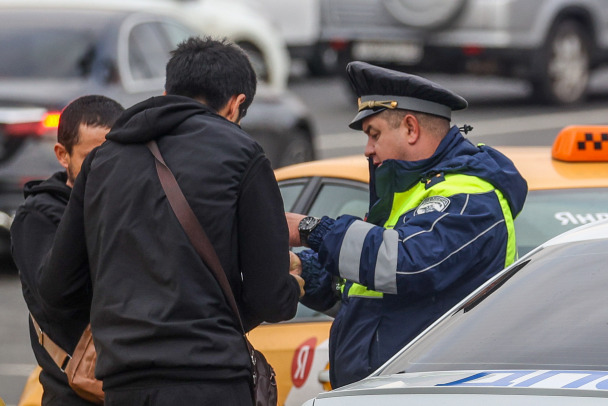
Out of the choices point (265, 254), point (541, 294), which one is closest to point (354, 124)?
point (265, 254)

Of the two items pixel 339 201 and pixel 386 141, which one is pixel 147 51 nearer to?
pixel 339 201

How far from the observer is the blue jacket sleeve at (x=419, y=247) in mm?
3305

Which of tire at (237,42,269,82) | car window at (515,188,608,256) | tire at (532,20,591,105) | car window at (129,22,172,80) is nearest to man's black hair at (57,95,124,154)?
car window at (515,188,608,256)

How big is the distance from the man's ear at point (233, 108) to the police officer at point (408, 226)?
433 mm

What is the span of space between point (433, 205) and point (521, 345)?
0.73 m

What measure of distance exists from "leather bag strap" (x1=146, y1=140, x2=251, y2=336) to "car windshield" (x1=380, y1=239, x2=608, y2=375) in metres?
0.45

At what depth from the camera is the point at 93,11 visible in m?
9.33

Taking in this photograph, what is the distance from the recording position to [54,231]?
3.48 metres

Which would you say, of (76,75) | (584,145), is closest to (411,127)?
(584,145)

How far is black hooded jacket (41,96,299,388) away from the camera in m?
2.96

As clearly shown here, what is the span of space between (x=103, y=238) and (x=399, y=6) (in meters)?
11.4

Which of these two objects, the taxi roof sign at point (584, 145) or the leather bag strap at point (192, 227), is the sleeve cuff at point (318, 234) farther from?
the taxi roof sign at point (584, 145)

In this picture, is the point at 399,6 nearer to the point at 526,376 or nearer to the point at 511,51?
the point at 511,51

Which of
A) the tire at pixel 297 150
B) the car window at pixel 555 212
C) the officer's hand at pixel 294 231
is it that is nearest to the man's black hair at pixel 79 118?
the officer's hand at pixel 294 231
